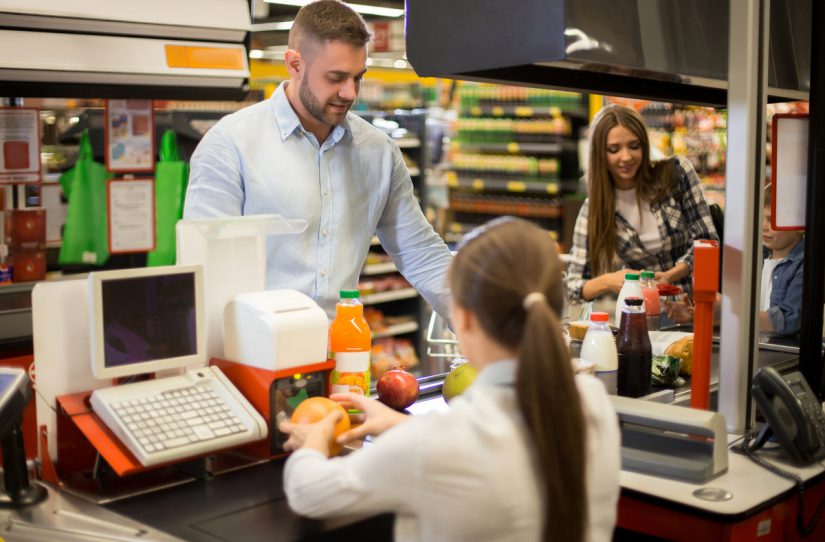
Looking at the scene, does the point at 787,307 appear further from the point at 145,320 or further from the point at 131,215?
the point at 131,215

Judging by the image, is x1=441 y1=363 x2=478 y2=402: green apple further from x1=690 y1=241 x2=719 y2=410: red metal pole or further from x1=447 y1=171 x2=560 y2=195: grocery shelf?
x1=447 y1=171 x2=560 y2=195: grocery shelf

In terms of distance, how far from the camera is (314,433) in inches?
69.1

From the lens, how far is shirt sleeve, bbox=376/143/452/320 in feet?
10.4

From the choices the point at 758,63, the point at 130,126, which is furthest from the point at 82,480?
the point at 130,126

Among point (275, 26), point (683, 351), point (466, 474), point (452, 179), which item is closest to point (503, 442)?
point (466, 474)

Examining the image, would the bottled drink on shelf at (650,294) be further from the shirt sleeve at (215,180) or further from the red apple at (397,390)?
the shirt sleeve at (215,180)

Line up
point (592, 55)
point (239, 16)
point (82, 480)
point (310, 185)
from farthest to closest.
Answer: point (239, 16)
point (310, 185)
point (592, 55)
point (82, 480)

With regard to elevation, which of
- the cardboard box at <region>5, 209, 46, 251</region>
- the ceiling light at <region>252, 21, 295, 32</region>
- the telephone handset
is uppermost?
the ceiling light at <region>252, 21, 295, 32</region>

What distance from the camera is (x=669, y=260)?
4.55 m

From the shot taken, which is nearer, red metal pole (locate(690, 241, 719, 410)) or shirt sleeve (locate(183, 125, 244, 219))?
red metal pole (locate(690, 241, 719, 410))

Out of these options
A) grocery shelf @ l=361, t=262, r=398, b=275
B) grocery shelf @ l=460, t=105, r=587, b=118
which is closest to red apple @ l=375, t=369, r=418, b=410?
grocery shelf @ l=361, t=262, r=398, b=275

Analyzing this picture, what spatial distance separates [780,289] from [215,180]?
2087 millimetres

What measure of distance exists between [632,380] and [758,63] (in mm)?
910

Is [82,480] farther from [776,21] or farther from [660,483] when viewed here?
[776,21]
